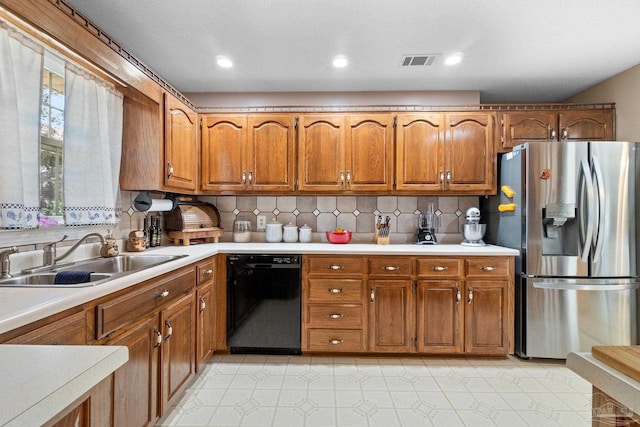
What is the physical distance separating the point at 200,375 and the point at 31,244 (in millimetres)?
1387

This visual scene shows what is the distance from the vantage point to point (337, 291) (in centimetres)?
266

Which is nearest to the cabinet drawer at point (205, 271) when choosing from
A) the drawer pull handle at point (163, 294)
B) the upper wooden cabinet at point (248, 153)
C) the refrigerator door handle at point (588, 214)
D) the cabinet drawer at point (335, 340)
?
the drawer pull handle at point (163, 294)

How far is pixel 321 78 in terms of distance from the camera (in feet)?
9.74

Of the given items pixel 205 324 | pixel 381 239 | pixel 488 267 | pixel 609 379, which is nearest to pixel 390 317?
pixel 381 239

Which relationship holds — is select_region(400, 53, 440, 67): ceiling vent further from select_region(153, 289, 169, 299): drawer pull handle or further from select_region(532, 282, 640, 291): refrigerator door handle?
select_region(153, 289, 169, 299): drawer pull handle

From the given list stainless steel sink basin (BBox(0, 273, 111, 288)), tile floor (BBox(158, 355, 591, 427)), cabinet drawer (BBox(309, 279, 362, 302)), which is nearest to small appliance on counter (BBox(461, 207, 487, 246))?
tile floor (BBox(158, 355, 591, 427))

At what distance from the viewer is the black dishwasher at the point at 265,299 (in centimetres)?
265

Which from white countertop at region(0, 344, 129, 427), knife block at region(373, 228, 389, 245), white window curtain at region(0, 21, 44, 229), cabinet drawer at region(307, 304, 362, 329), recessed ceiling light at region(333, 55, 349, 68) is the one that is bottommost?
cabinet drawer at region(307, 304, 362, 329)

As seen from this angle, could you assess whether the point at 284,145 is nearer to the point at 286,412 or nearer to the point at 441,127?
the point at 441,127

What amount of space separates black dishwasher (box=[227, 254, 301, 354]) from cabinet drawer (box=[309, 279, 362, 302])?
0.51 feet

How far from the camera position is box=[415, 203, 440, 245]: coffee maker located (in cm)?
311

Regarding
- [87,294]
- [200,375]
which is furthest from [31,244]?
[200,375]

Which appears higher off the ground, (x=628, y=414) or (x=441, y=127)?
(x=441, y=127)

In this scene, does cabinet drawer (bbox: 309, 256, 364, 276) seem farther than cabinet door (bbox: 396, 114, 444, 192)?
No
